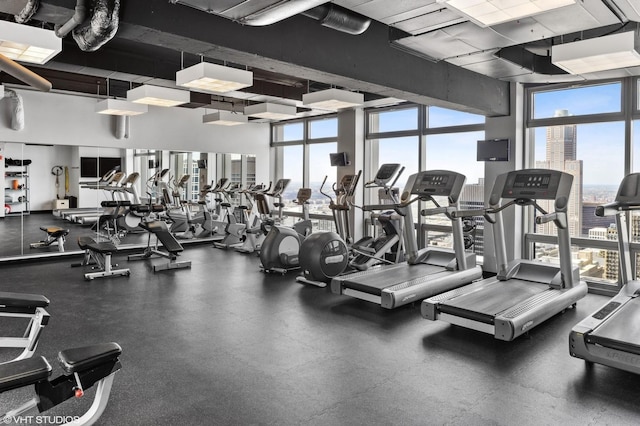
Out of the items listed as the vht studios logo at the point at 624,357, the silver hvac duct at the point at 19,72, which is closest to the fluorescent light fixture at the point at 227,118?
the vht studios logo at the point at 624,357

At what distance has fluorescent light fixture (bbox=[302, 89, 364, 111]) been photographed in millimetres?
6633

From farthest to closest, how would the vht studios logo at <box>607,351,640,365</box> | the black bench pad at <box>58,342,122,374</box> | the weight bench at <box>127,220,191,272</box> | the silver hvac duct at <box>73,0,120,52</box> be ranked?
the weight bench at <box>127,220,191,272</box>, the vht studios logo at <box>607,351,640,365</box>, the silver hvac duct at <box>73,0,120,52</box>, the black bench pad at <box>58,342,122,374</box>

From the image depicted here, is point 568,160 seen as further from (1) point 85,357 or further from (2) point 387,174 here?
(1) point 85,357

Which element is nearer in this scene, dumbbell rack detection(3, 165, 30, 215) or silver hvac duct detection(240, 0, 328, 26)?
silver hvac duct detection(240, 0, 328, 26)

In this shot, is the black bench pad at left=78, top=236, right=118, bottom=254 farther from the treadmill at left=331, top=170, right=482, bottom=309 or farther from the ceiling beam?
the treadmill at left=331, top=170, right=482, bottom=309

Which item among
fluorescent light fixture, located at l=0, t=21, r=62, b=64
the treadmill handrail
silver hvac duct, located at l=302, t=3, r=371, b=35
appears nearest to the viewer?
silver hvac duct, located at l=302, t=3, r=371, b=35

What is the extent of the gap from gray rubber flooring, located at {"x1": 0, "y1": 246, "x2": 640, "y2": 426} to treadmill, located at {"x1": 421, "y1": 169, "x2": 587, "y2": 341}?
0.20m

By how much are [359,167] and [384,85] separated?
4.46m

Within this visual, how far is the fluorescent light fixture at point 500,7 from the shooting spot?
3018 mm

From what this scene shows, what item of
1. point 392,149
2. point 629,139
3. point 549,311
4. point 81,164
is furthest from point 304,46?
point 81,164

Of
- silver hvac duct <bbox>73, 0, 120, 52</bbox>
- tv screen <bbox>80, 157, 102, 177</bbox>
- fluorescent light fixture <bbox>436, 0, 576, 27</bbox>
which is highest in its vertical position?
fluorescent light fixture <bbox>436, 0, 576, 27</bbox>

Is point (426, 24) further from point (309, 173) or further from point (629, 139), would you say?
point (309, 173)

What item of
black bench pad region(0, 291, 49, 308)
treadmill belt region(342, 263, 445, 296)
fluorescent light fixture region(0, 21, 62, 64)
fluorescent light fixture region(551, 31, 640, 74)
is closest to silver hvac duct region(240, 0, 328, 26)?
fluorescent light fixture region(0, 21, 62, 64)

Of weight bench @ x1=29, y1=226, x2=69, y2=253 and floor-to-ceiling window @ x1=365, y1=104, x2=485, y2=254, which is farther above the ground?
floor-to-ceiling window @ x1=365, y1=104, x2=485, y2=254
